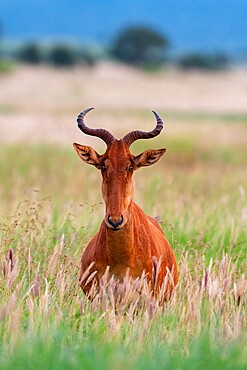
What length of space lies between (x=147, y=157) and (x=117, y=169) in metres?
0.31

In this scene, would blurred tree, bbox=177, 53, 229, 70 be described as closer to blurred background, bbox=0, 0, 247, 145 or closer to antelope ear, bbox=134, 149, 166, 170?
blurred background, bbox=0, 0, 247, 145

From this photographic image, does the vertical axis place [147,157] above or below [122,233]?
above

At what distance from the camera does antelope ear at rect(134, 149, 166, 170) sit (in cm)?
627

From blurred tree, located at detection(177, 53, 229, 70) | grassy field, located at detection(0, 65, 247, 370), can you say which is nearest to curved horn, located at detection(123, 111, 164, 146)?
grassy field, located at detection(0, 65, 247, 370)

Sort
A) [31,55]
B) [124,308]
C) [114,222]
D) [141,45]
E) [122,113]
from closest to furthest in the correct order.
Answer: [124,308], [114,222], [122,113], [31,55], [141,45]

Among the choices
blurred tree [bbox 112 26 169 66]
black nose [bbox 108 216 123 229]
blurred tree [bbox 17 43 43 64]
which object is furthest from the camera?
blurred tree [bbox 112 26 169 66]

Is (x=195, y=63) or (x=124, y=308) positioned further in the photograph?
(x=195, y=63)

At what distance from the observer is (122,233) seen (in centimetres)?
629

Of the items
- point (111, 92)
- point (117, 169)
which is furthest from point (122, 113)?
point (117, 169)

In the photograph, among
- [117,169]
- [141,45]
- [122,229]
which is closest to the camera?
[117,169]

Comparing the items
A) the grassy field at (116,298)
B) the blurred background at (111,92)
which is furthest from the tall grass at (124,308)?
the blurred background at (111,92)

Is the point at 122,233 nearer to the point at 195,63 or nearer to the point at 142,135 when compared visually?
the point at 142,135

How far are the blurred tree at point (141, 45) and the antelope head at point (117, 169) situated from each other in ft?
267

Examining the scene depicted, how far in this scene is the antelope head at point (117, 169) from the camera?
5910mm
